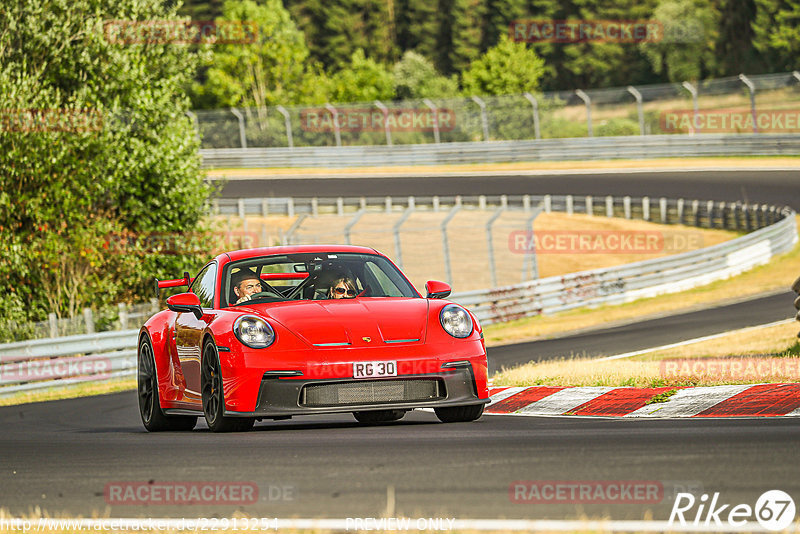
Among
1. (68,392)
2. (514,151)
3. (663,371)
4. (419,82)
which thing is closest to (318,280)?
(663,371)

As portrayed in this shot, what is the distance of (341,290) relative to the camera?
945cm

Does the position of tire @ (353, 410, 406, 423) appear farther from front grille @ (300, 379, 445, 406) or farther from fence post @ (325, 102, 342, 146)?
fence post @ (325, 102, 342, 146)

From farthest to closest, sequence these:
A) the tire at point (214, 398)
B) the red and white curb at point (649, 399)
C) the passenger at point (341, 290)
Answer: the passenger at point (341, 290) → the red and white curb at point (649, 399) → the tire at point (214, 398)

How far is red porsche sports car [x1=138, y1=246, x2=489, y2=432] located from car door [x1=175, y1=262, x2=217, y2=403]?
0.05 feet

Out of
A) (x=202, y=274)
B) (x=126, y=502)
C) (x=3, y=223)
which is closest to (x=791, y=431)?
(x=126, y=502)

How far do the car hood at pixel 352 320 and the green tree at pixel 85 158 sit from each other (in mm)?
15582

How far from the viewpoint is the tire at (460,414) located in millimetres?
9125

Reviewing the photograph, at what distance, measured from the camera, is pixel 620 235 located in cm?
3941

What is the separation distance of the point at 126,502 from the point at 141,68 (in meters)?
20.8

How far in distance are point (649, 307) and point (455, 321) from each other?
778 inches

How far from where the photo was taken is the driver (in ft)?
31.0

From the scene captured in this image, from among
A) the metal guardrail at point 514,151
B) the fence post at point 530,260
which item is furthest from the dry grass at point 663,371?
the metal guardrail at point 514,151

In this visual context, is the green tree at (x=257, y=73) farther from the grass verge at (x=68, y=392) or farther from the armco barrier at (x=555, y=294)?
the grass verge at (x=68, y=392)

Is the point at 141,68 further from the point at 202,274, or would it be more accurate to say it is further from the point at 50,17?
the point at 202,274
